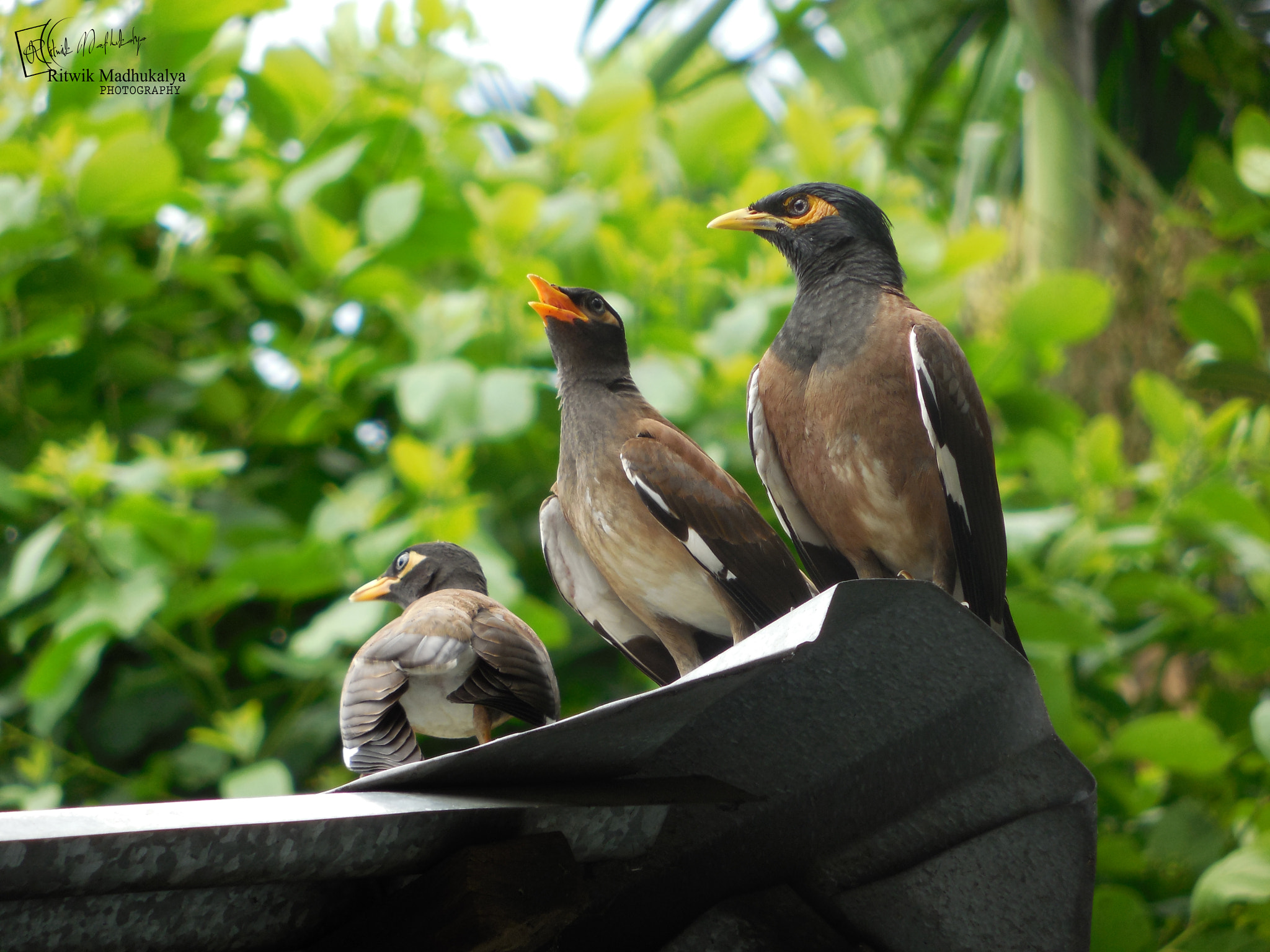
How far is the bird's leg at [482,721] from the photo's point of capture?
1.25m

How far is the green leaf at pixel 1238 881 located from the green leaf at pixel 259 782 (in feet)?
7.50

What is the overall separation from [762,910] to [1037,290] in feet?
8.12

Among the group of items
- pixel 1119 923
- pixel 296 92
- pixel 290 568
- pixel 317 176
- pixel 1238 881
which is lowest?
pixel 1119 923

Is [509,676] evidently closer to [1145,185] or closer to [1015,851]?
[1015,851]

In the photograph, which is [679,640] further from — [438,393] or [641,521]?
[438,393]

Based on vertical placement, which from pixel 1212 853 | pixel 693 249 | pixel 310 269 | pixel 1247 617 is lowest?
pixel 1212 853

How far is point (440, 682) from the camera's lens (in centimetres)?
119

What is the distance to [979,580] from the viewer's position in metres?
1.54

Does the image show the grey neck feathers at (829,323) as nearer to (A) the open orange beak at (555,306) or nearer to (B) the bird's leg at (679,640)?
(A) the open orange beak at (555,306)

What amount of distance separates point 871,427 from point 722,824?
0.67 m

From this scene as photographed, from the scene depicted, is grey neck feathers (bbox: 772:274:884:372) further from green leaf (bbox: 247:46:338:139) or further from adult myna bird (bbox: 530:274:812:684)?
green leaf (bbox: 247:46:338:139)

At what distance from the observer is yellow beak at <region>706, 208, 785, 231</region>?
5.66 ft

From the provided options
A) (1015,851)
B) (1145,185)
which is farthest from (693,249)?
(1015,851)
